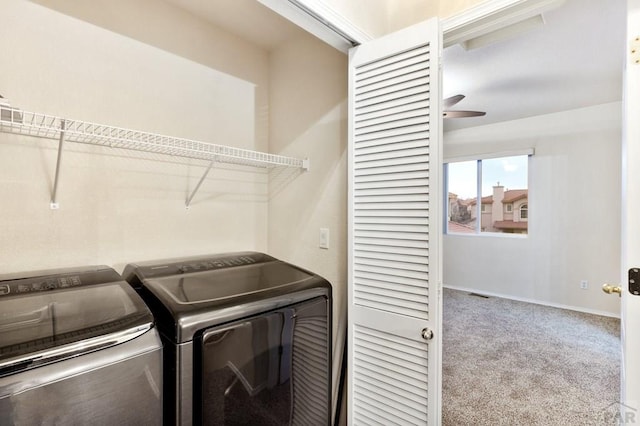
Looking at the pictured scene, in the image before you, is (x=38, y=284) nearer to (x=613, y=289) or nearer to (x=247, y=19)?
(x=247, y=19)

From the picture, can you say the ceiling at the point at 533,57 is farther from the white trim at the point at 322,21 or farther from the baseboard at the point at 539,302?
the baseboard at the point at 539,302

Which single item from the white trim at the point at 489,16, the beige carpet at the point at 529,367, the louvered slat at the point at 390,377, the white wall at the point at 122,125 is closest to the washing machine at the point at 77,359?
the white wall at the point at 122,125

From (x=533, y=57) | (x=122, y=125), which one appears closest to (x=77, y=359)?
(x=122, y=125)

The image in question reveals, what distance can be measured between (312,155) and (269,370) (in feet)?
3.87

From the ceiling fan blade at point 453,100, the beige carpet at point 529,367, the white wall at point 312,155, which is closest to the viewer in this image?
the white wall at point 312,155

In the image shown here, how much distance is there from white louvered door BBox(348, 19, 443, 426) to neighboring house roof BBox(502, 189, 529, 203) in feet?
14.1

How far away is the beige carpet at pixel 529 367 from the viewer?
2145 mm

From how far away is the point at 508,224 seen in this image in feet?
16.2

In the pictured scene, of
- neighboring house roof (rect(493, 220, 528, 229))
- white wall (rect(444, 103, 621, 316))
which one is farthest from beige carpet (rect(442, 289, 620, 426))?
neighboring house roof (rect(493, 220, 528, 229))

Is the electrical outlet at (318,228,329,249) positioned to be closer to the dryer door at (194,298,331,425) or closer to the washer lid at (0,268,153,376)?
the dryer door at (194,298,331,425)

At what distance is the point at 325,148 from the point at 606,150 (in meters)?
4.12

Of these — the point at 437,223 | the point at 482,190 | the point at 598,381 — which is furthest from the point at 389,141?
the point at 482,190

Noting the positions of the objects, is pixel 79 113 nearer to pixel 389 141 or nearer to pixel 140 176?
pixel 140 176

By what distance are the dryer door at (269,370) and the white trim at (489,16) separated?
130 cm
